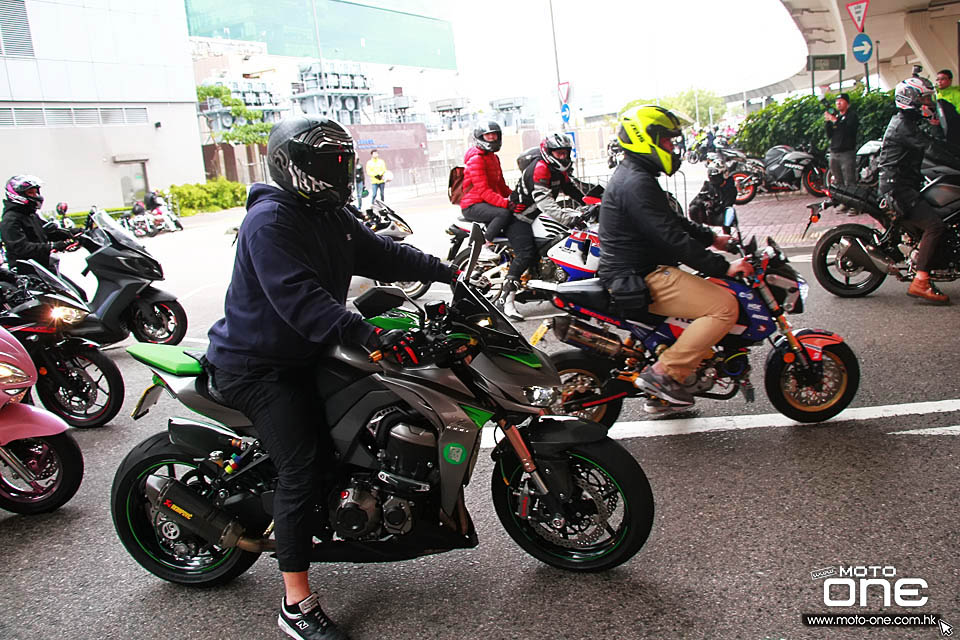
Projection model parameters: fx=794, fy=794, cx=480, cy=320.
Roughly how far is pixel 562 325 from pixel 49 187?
41.2 metres

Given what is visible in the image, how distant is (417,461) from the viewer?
3260mm

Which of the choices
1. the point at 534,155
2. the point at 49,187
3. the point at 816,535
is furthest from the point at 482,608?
the point at 49,187

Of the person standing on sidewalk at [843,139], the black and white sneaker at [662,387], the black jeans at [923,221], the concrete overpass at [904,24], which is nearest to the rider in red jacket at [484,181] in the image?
the black jeans at [923,221]

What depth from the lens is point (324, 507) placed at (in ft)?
11.0

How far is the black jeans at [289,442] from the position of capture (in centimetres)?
318

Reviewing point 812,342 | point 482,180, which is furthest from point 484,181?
point 812,342

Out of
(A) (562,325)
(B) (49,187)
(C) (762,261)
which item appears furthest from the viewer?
(B) (49,187)

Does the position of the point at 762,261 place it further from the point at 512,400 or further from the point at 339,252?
the point at 339,252

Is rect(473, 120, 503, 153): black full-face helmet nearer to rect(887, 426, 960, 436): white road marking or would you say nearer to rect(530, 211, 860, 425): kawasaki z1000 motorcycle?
rect(530, 211, 860, 425): kawasaki z1000 motorcycle

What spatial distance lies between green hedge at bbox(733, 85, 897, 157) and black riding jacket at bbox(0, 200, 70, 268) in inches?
594

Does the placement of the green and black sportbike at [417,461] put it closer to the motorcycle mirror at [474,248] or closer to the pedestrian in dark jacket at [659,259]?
the motorcycle mirror at [474,248]

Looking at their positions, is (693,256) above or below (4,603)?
above

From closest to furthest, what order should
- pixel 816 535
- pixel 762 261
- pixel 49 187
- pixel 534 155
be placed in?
pixel 816 535
pixel 762 261
pixel 534 155
pixel 49 187

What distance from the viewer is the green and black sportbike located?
3.21 m
